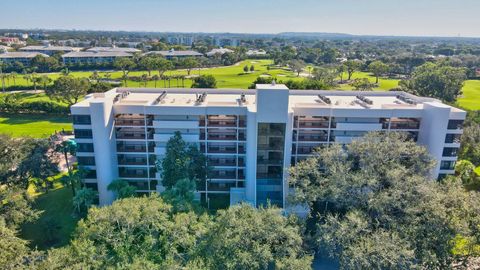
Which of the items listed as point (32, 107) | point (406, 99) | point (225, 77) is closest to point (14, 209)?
point (406, 99)

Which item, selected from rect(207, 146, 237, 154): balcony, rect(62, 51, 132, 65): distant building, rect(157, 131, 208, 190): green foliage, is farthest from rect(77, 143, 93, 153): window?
rect(62, 51, 132, 65): distant building

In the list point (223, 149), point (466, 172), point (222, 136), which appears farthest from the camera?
point (466, 172)

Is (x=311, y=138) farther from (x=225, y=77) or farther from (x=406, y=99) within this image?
(x=225, y=77)

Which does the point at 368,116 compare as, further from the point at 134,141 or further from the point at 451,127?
the point at 134,141

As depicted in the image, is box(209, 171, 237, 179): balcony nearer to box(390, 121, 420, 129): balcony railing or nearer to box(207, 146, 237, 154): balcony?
box(207, 146, 237, 154): balcony

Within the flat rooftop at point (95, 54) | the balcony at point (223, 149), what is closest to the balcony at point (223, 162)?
the balcony at point (223, 149)

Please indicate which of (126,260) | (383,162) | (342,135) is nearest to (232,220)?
(126,260)
